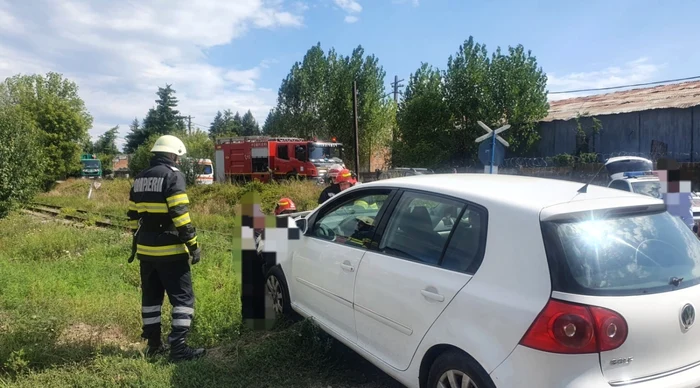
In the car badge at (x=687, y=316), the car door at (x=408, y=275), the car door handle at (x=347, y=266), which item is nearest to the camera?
the car badge at (x=687, y=316)

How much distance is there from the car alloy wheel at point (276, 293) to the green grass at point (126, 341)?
0.22 metres

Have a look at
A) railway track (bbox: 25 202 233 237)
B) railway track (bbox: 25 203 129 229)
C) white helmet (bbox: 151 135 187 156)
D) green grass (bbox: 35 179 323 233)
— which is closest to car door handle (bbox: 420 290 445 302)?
white helmet (bbox: 151 135 187 156)

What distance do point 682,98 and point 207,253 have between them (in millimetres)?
19620

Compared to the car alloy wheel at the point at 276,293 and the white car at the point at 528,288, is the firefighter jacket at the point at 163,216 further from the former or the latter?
the white car at the point at 528,288

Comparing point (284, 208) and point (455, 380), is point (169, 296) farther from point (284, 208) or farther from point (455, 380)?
point (455, 380)

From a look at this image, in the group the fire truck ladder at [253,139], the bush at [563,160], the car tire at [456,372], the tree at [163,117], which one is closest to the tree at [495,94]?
the bush at [563,160]

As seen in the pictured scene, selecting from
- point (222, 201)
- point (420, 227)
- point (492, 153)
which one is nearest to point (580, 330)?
point (420, 227)

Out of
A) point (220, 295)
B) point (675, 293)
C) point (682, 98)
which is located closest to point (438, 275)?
point (675, 293)

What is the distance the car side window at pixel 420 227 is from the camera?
290 cm

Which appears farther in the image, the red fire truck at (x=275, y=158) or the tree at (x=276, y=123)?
the tree at (x=276, y=123)

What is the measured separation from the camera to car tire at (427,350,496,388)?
7.82 ft

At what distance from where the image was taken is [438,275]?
272 cm

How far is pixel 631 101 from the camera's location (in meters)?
21.6

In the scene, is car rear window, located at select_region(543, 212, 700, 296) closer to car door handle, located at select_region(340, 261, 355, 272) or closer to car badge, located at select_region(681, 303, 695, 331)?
car badge, located at select_region(681, 303, 695, 331)
